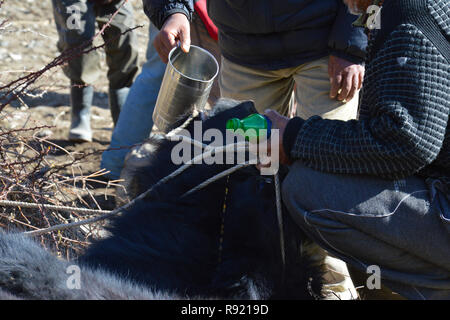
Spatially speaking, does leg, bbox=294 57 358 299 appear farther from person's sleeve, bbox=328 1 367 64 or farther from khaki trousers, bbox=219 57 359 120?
person's sleeve, bbox=328 1 367 64

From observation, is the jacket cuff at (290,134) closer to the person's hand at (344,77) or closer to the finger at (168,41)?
the person's hand at (344,77)

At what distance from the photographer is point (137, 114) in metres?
3.31

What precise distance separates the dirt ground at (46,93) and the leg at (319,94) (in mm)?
1233

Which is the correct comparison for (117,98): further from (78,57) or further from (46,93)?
Result: (46,93)

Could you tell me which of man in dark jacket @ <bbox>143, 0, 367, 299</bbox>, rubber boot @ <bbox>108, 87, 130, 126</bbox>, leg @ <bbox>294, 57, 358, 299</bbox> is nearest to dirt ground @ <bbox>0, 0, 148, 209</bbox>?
rubber boot @ <bbox>108, 87, 130, 126</bbox>

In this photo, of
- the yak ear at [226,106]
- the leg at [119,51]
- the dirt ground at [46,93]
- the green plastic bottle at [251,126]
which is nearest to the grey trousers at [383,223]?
the green plastic bottle at [251,126]

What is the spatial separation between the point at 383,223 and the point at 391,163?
176mm

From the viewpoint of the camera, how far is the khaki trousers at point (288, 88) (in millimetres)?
2303

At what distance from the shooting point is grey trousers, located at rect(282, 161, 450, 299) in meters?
1.53

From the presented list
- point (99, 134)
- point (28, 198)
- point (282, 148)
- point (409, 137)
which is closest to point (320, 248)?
point (282, 148)

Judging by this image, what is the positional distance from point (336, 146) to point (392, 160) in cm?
16

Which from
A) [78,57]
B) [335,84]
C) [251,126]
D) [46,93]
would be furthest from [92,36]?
[251,126]

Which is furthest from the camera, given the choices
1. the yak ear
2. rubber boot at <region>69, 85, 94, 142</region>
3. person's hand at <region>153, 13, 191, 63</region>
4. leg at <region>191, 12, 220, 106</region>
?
rubber boot at <region>69, 85, 94, 142</region>

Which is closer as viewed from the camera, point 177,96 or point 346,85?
point 177,96
